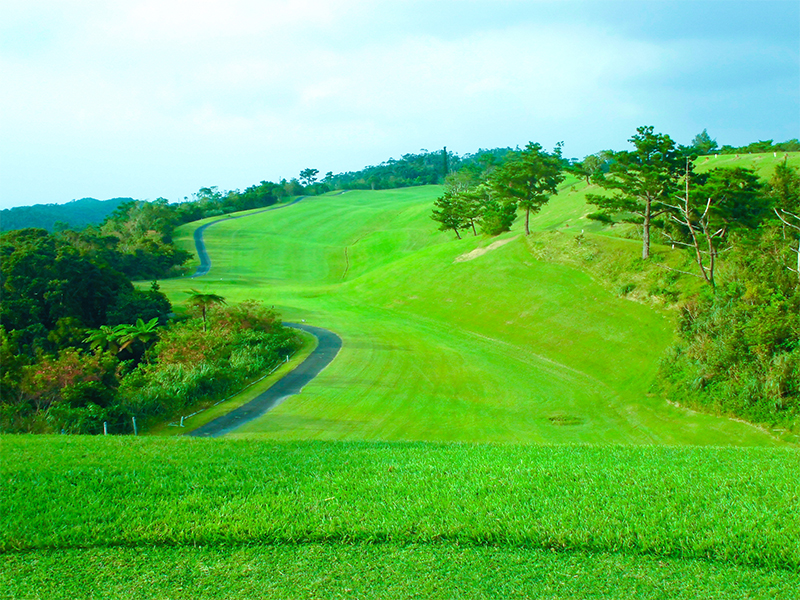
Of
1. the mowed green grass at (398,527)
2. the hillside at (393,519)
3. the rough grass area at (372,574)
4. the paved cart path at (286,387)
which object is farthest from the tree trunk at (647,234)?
the rough grass area at (372,574)

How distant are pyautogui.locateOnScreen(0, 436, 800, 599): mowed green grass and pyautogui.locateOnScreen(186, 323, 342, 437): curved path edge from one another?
8955 mm

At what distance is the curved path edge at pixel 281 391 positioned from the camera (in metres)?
16.6

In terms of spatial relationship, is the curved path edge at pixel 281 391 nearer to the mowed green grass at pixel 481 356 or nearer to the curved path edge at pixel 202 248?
the mowed green grass at pixel 481 356

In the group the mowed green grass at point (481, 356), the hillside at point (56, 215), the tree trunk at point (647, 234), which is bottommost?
the mowed green grass at point (481, 356)

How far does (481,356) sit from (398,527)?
21184 mm

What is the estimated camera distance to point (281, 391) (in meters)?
20.5

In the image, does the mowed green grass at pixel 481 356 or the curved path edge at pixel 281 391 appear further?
the mowed green grass at pixel 481 356

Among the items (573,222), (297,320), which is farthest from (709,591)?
(573,222)

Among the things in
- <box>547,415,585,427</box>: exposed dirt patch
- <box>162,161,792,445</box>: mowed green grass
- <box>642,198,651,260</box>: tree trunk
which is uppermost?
<box>642,198,651,260</box>: tree trunk

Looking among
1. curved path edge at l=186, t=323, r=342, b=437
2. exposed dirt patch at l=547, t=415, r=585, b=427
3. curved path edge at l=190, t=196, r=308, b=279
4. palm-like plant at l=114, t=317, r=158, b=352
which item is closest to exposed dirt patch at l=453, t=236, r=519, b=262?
curved path edge at l=186, t=323, r=342, b=437

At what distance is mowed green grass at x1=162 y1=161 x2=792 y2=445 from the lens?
17234 mm

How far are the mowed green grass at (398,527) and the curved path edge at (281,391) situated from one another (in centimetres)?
896

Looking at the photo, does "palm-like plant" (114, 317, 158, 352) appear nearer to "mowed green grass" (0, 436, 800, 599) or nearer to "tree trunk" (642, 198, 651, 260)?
Answer: "mowed green grass" (0, 436, 800, 599)

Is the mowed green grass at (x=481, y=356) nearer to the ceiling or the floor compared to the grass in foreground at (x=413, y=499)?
nearer to the floor
